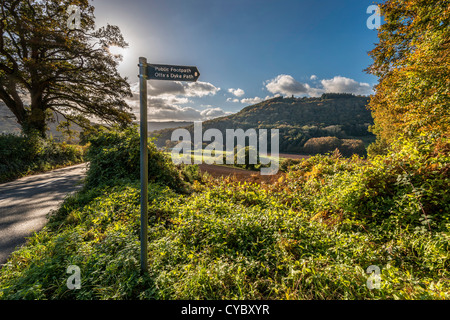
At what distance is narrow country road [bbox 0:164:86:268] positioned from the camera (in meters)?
3.54

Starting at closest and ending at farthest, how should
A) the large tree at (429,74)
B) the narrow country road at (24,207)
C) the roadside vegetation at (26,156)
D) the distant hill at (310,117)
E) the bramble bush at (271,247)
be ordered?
1. the bramble bush at (271,247)
2. the narrow country road at (24,207)
3. the large tree at (429,74)
4. the roadside vegetation at (26,156)
5. the distant hill at (310,117)

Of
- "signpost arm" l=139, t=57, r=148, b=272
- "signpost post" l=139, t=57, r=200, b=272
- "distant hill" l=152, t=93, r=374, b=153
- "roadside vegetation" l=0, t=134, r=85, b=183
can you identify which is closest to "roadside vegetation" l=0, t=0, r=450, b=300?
"signpost arm" l=139, t=57, r=148, b=272

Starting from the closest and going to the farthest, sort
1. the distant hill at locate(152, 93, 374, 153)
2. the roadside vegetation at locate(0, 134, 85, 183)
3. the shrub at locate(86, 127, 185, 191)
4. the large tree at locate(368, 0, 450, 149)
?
1. the large tree at locate(368, 0, 450, 149)
2. the shrub at locate(86, 127, 185, 191)
3. the roadside vegetation at locate(0, 134, 85, 183)
4. the distant hill at locate(152, 93, 374, 153)

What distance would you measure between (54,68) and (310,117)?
72.4 metres

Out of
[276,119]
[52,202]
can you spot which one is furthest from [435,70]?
[276,119]

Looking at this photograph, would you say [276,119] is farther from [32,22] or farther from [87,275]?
[87,275]

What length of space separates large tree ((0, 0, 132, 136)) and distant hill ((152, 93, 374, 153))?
3939cm

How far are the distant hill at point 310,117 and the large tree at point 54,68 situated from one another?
1551 inches

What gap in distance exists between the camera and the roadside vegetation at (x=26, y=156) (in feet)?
28.4

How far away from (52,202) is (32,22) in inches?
429

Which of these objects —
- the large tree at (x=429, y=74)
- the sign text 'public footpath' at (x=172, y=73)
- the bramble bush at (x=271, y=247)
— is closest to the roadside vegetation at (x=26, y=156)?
the bramble bush at (x=271, y=247)

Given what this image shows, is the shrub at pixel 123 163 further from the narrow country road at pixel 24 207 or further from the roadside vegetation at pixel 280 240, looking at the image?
the narrow country road at pixel 24 207

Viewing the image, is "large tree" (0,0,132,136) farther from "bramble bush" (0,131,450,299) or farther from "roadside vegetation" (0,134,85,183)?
"bramble bush" (0,131,450,299)

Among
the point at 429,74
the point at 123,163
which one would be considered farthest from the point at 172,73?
the point at 429,74
